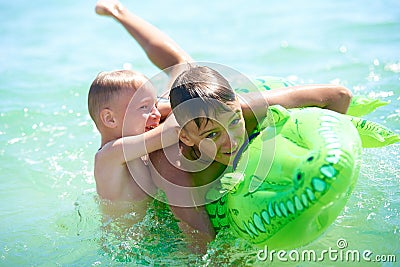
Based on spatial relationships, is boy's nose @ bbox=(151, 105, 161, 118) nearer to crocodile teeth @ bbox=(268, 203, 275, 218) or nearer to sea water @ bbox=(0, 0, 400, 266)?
sea water @ bbox=(0, 0, 400, 266)

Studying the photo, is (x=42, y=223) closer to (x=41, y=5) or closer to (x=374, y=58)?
(x=374, y=58)

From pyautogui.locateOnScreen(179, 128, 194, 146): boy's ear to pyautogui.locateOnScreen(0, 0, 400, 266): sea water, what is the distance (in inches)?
20.4

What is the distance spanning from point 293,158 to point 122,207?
1310mm

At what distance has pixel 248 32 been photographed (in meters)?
8.23

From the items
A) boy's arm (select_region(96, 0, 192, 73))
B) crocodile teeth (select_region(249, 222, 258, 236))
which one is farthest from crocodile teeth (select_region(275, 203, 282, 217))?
boy's arm (select_region(96, 0, 192, 73))

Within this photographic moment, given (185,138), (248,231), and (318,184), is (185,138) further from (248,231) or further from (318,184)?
(318,184)

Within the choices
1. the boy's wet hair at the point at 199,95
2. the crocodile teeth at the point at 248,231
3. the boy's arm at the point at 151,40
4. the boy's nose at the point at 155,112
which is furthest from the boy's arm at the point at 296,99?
the boy's arm at the point at 151,40

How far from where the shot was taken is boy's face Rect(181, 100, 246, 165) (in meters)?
2.76

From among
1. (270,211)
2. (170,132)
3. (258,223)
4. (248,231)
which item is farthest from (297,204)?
(170,132)

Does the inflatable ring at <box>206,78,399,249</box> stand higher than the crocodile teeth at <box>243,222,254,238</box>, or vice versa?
the inflatable ring at <box>206,78,399,249</box>

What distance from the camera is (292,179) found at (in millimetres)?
2381

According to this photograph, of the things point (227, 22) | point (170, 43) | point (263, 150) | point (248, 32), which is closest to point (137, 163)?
point (263, 150)

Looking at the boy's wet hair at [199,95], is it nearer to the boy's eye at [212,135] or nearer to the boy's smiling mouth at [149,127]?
the boy's eye at [212,135]

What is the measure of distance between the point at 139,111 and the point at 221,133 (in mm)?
655
